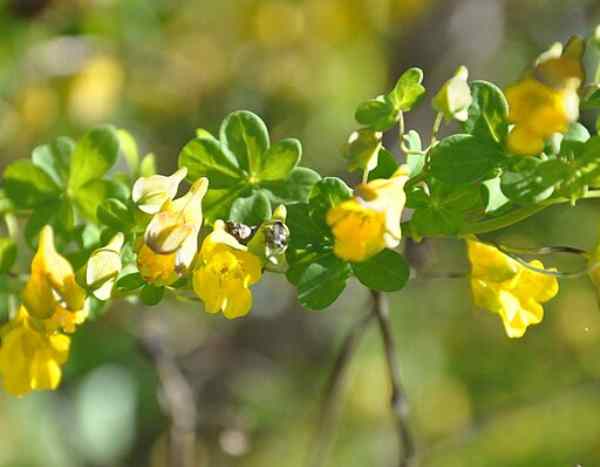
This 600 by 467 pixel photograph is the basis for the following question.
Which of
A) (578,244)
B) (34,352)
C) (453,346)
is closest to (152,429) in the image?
(453,346)

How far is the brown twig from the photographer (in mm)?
1544

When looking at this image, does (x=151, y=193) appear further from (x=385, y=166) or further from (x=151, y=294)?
(x=385, y=166)

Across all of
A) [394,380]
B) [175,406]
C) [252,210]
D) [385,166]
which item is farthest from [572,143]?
[175,406]

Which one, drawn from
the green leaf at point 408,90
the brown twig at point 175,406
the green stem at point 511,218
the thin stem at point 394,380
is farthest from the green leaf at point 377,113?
the brown twig at point 175,406

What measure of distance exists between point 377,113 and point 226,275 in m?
0.16

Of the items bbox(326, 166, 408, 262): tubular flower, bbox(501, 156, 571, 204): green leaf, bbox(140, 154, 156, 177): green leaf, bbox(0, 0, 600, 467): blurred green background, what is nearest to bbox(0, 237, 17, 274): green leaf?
bbox(140, 154, 156, 177): green leaf

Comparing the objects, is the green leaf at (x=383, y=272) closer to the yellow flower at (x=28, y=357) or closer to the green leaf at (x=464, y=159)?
the green leaf at (x=464, y=159)

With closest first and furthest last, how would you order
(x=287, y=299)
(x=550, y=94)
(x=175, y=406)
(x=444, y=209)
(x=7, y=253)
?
(x=550, y=94) → (x=444, y=209) → (x=7, y=253) → (x=175, y=406) → (x=287, y=299)

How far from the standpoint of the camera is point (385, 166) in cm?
86

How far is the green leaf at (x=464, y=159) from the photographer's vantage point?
0.81 metres

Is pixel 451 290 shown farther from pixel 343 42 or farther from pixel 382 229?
pixel 382 229

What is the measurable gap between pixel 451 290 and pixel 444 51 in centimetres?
53

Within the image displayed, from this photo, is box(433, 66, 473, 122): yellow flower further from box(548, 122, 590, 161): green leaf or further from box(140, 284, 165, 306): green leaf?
box(140, 284, 165, 306): green leaf

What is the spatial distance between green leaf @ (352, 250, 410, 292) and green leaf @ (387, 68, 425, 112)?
12 centimetres
